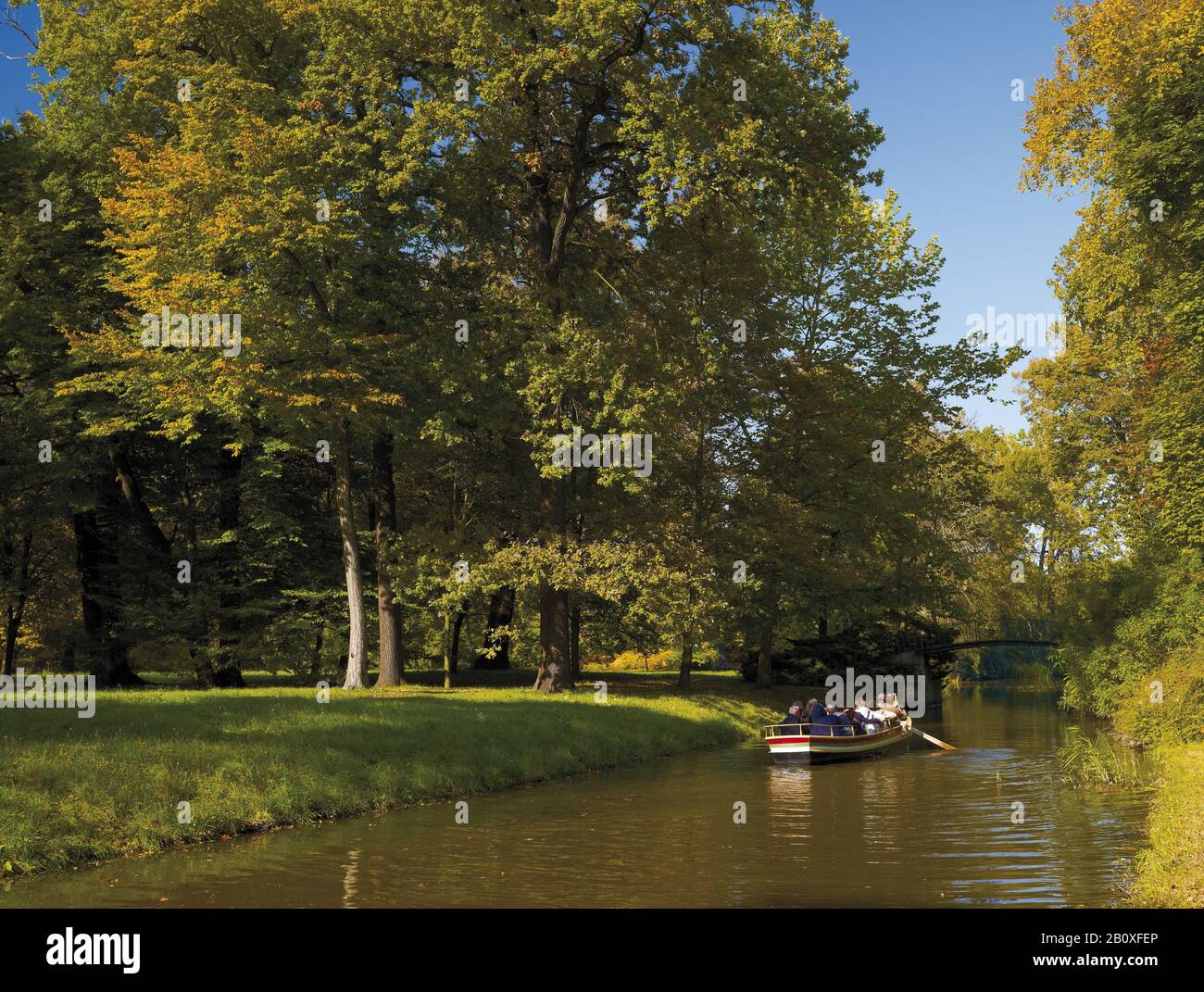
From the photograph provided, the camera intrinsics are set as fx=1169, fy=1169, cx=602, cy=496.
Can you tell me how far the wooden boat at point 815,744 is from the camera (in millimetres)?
29875

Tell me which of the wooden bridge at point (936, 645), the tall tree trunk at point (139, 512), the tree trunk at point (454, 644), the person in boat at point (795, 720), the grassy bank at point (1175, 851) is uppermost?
the tall tree trunk at point (139, 512)

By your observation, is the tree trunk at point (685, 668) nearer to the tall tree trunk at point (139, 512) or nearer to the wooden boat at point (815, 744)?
the wooden boat at point (815, 744)

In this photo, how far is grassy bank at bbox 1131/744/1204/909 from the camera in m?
12.2

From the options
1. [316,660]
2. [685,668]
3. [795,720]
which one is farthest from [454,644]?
[795,720]


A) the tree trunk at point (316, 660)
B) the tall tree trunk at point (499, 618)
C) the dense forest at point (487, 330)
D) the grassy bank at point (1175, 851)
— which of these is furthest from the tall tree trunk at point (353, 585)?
the grassy bank at point (1175, 851)

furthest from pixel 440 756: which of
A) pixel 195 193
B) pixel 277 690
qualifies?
pixel 195 193

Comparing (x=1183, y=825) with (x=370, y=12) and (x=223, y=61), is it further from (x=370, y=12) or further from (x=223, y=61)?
(x=223, y=61)

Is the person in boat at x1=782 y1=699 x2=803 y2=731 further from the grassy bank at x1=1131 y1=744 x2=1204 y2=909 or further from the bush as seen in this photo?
the grassy bank at x1=1131 y1=744 x2=1204 y2=909

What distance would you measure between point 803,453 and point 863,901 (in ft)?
108

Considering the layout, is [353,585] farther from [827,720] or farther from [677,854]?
[677,854]

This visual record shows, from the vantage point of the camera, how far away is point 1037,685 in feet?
241

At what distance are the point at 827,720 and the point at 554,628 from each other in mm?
8581

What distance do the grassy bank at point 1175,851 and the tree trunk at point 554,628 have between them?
18.7 meters

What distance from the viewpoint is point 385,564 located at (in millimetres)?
34688
